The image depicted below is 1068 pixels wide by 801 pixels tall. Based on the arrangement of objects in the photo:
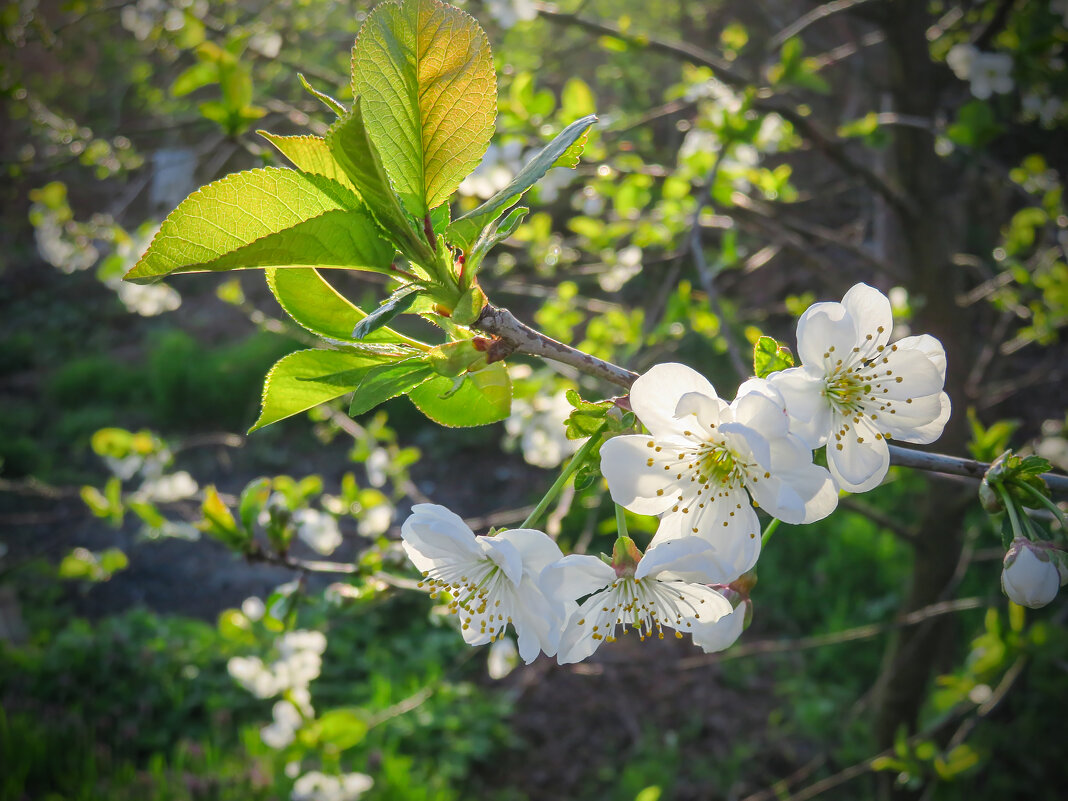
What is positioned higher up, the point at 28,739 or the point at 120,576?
the point at 28,739

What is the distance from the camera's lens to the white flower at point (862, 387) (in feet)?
1.84

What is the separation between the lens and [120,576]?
470 cm

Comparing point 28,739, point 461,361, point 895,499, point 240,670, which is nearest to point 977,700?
point 461,361

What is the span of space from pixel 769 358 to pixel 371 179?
33 cm

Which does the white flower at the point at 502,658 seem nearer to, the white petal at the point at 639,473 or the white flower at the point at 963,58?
the white petal at the point at 639,473

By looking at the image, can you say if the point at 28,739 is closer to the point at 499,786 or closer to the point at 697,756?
the point at 499,786

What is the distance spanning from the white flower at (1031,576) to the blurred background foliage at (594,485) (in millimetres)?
396

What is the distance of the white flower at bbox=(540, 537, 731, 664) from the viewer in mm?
508

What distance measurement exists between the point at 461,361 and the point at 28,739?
3041mm

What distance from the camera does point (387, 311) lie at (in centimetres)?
47

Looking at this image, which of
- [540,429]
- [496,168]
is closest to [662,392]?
[496,168]

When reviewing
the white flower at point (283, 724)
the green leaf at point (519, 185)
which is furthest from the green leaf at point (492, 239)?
the white flower at point (283, 724)

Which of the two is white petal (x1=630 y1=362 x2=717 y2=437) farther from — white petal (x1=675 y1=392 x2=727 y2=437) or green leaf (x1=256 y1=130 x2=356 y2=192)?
green leaf (x1=256 y1=130 x2=356 y2=192)

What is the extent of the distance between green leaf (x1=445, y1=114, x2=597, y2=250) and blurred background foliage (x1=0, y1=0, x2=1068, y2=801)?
1.21 ft
